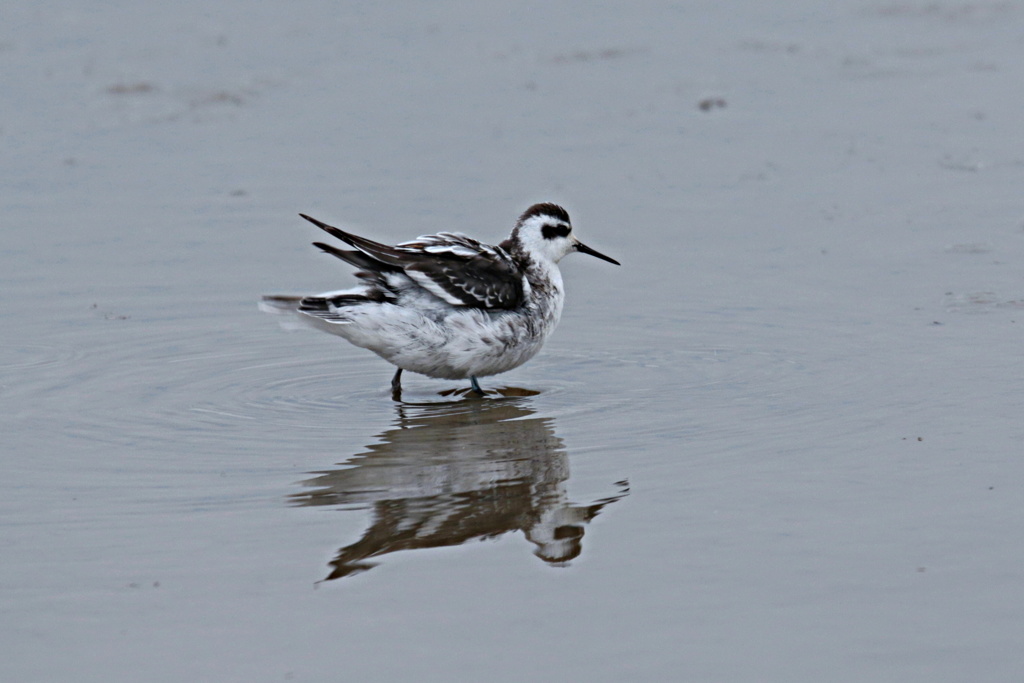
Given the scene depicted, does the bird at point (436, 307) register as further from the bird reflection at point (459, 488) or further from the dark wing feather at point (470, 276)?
the bird reflection at point (459, 488)

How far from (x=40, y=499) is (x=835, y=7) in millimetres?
14067

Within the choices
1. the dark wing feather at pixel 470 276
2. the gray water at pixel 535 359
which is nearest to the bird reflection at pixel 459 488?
the gray water at pixel 535 359

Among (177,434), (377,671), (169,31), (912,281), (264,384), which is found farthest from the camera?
(169,31)

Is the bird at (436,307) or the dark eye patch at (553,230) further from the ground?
the dark eye patch at (553,230)

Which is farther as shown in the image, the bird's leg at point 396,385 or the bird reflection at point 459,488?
the bird's leg at point 396,385

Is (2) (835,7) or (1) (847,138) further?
(2) (835,7)

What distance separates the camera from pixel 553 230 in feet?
31.7

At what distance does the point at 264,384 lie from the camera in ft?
29.2

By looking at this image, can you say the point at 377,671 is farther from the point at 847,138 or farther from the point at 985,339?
the point at 847,138

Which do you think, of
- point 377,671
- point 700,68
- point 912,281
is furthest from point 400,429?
point 700,68

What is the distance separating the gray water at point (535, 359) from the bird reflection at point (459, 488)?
28mm

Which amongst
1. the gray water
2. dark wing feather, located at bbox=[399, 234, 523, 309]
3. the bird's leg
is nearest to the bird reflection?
the gray water

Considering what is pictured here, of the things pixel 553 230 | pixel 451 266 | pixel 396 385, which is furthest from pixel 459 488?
pixel 553 230

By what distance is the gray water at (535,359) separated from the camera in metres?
5.27
